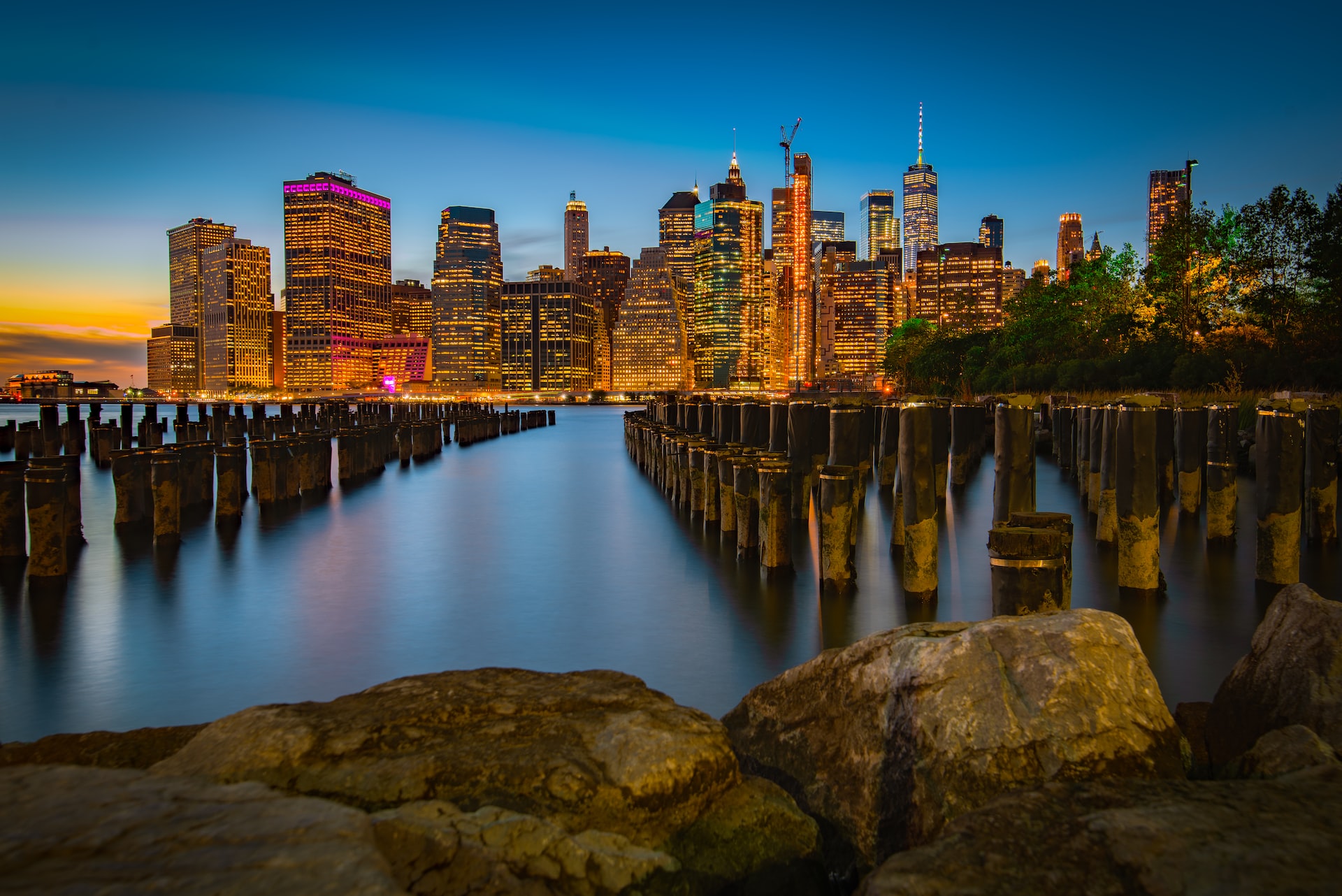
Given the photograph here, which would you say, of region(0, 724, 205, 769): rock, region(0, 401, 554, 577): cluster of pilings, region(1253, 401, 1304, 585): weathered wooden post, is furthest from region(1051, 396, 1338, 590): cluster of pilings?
region(0, 401, 554, 577): cluster of pilings

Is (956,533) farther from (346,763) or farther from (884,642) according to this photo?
(346,763)

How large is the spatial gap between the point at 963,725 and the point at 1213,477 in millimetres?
10045

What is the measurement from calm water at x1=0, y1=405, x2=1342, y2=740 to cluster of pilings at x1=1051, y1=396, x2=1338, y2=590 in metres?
0.47

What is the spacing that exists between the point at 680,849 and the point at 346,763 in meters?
1.32

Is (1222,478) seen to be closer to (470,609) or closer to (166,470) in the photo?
(470,609)

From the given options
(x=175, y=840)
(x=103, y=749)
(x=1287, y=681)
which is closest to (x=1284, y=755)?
(x=1287, y=681)

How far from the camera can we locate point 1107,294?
54.8 metres

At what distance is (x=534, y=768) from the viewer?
314cm

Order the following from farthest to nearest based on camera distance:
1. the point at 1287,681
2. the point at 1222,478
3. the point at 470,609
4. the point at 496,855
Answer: the point at 1222,478 < the point at 470,609 < the point at 1287,681 < the point at 496,855

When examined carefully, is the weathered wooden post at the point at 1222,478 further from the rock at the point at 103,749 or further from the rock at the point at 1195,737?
the rock at the point at 103,749

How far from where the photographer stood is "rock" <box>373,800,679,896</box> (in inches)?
103

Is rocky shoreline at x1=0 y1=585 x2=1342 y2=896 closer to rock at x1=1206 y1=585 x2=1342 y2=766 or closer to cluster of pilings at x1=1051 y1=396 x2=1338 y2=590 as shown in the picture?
rock at x1=1206 y1=585 x2=1342 y2=766

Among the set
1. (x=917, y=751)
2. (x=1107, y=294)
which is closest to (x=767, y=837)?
(x=917, y=751)

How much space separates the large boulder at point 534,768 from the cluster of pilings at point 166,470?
28.9 ft
